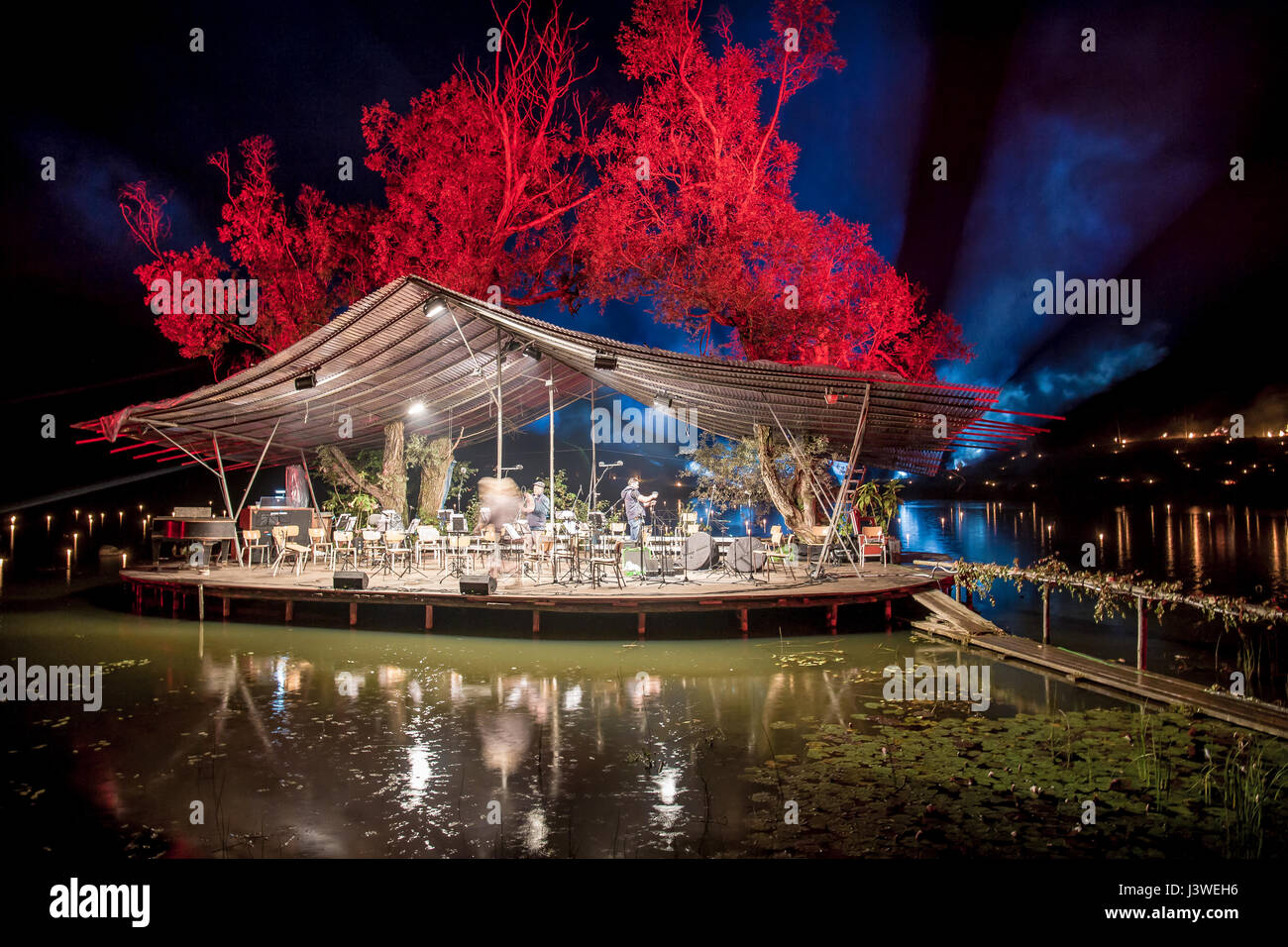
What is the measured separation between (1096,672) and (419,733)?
700 cm

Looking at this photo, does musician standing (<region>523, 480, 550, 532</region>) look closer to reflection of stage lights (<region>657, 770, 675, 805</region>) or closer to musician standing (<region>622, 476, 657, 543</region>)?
musician standing (<region>622, 476, 657, 543</region>)

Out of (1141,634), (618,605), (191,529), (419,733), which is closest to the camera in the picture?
(419,733)

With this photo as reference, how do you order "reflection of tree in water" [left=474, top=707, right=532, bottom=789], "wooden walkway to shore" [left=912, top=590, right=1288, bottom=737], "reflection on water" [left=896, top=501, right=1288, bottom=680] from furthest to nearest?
1. "reflection on water" [left=896, top=501, right=1288, bottom=680]
2. "wooden walkway to shore" [left=912, top=590, right=1288, bottom=737]
3. "reflection of tree in water" [left=474, top=707, right=532, bottom=789]

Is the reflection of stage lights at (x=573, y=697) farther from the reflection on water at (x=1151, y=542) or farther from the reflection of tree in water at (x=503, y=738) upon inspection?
the reflection on water at (x=1151, y=542)

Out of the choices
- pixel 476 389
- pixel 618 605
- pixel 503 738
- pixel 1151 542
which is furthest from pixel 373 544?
pixel 1151 542

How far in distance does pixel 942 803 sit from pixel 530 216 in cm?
1943

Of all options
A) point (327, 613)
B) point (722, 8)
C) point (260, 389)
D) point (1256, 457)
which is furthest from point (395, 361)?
point (1256, 457)

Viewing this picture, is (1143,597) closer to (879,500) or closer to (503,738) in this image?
(503,738)

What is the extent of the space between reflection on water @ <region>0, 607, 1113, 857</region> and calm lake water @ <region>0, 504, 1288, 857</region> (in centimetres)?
3

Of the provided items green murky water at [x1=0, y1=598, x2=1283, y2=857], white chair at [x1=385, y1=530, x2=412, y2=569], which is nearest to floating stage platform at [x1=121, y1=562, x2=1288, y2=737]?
white chair at [x1=385, y1=530, x2=412, y2=569]

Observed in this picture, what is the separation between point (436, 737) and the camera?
6699 millimetres

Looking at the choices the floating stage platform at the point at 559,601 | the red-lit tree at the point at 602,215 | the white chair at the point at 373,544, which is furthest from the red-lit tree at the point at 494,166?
the floating stage platform at the point at 559,601

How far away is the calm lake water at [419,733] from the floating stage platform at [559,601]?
0.56 meters

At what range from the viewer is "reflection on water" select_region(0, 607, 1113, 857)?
4.78m
